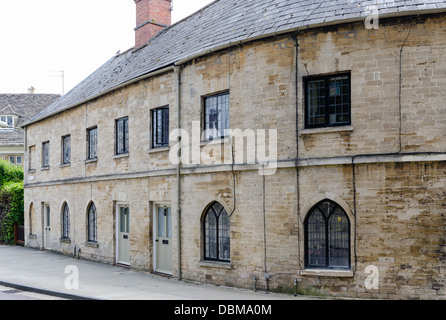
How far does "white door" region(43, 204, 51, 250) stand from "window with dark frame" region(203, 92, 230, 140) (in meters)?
14.3

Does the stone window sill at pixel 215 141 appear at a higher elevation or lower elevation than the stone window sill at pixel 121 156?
higher

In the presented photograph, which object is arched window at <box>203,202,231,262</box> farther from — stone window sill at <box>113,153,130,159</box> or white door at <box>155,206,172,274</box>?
stone window sill at <box>113,153,130,159</box>

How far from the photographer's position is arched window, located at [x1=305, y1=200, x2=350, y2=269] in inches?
462

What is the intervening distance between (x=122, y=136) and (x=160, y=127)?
9.22ft

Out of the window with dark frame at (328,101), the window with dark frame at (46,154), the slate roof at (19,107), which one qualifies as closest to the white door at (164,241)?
A: the window with dark frame at (328,101)

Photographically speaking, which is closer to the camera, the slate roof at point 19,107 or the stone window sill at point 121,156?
the stone window sill at point 121,156

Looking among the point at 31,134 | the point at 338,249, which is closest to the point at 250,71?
the point at 338,249

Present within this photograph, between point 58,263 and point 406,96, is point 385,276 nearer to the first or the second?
point 406,96

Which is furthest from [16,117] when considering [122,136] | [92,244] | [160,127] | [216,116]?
[216,116]

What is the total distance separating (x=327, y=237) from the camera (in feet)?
39.0

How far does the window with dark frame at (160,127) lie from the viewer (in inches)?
645

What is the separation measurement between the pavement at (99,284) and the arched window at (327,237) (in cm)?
100

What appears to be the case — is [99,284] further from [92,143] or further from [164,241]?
[92,143]

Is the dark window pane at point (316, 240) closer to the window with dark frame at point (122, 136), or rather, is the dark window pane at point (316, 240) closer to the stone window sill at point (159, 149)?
the stone window sill at point (159, 149)
